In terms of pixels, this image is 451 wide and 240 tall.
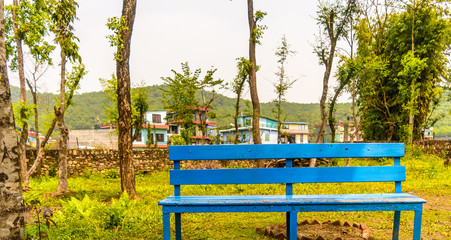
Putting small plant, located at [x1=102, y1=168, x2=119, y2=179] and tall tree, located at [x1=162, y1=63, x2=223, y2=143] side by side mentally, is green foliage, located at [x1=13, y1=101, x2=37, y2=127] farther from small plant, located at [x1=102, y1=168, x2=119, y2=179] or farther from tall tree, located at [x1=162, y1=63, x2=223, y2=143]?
tall tree, located at [x1=162, y1=63, x2=223, y2=143]

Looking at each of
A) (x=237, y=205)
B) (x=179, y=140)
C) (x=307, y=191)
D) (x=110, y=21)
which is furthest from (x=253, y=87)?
(x=237, y=205)

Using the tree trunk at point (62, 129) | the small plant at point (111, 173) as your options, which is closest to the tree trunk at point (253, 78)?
the tree trunk at point (62, 129)

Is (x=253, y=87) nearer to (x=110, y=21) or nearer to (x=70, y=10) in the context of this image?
(x=110, y=21)

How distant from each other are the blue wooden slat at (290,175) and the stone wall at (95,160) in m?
11.3

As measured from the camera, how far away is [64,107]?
282 inches

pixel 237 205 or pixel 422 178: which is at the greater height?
pixel 237 205

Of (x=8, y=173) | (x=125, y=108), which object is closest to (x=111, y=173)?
(x=125, y=108)

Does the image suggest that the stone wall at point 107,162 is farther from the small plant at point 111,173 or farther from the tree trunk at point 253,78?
the tree trunk at point 253,78

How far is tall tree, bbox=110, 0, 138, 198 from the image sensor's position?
6.08 m

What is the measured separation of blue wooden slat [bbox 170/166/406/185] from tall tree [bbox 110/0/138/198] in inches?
138

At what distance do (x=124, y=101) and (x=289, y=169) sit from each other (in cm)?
428

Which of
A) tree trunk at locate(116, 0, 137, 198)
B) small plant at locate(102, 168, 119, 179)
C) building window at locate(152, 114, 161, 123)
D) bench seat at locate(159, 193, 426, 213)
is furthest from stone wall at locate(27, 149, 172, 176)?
building window at locate(152, 114, 161, 123)

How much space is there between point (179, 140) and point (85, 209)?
465 inches

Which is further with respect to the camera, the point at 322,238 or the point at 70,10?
the point at 70,10
